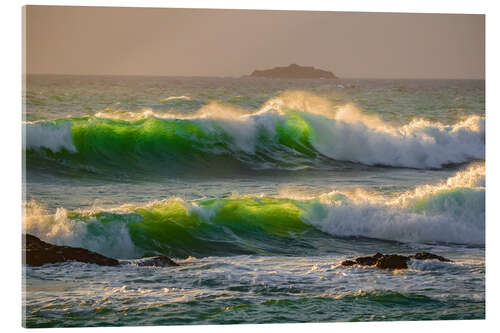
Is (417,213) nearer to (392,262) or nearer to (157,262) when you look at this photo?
(392,262)

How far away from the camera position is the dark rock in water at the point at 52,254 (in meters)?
7.64

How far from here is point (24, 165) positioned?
779 cm

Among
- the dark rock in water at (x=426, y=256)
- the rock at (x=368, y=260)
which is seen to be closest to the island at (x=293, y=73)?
the rock at (x=368, y=260)

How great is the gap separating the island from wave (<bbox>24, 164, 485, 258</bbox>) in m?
1.18

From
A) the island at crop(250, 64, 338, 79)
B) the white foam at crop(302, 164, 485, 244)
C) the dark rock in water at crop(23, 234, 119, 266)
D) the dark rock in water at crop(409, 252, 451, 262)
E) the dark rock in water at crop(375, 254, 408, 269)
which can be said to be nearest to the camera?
the dark rock in water at crop(23, 234, 119, 266)

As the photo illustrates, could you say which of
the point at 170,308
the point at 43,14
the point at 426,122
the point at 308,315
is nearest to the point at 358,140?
the point at 426,122

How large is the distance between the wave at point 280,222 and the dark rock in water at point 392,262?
1.05 feet

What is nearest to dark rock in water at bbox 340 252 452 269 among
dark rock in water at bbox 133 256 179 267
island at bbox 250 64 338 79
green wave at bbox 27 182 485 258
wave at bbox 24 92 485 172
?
green wave at bbox 27 182 485 258

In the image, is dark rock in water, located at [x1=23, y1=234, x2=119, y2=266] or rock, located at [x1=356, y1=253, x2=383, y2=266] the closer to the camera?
dark rock in water, located at [x1=23, y1=234, x2=119, y2=266]

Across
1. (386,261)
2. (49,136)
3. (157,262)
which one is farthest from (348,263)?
(49,136)

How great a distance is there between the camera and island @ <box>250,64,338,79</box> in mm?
8562

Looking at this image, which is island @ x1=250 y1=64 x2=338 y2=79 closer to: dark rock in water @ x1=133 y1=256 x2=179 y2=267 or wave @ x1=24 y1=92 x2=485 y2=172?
wave @ x1=24 y1=92 x2=485 y2=172

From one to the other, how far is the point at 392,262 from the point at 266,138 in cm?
207

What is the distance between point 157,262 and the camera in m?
8.04
